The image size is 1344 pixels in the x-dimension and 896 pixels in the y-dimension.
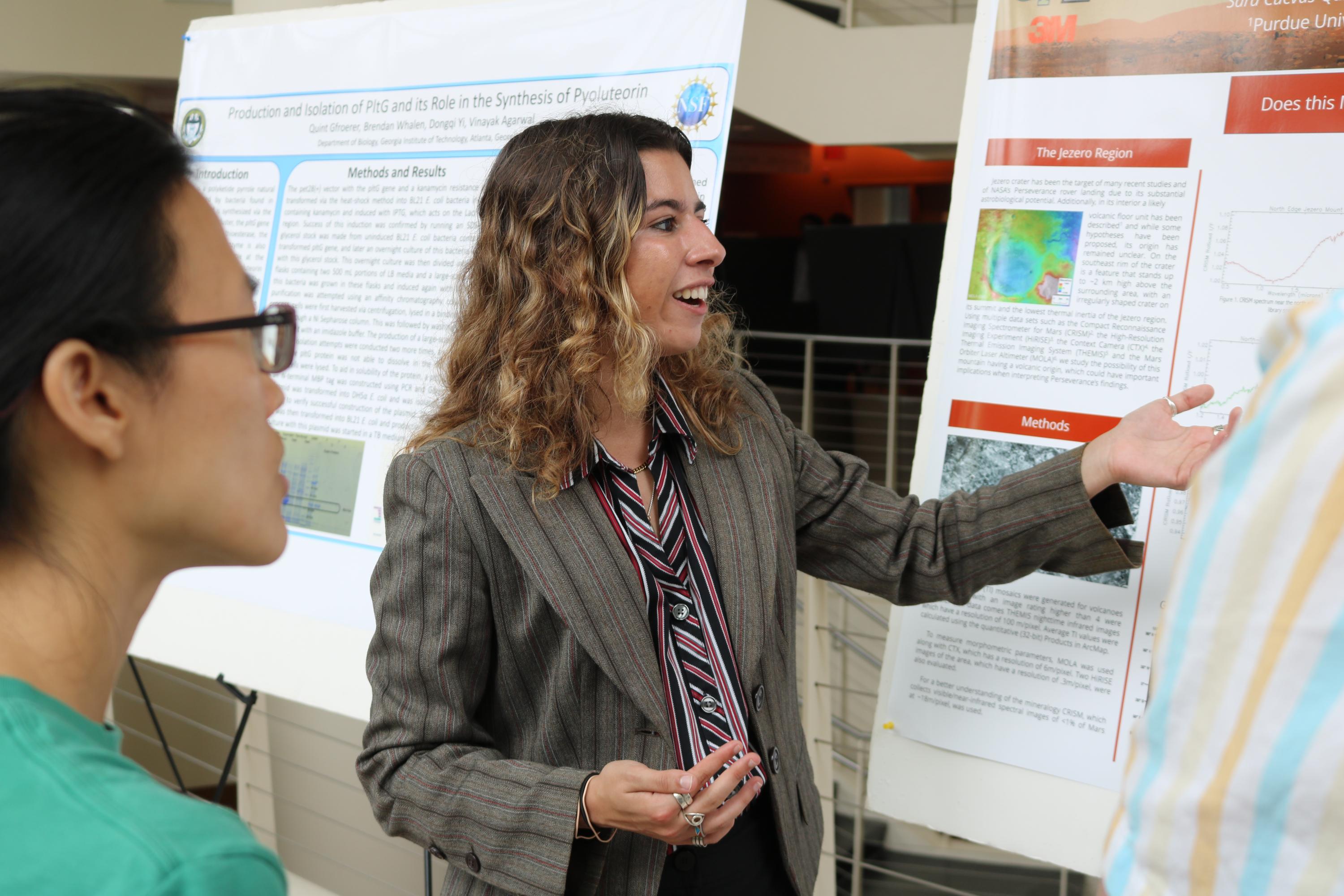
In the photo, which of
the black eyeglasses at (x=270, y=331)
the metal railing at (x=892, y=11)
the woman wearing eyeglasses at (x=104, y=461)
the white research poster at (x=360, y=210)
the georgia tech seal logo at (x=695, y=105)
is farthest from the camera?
the metal railing at (x=892, y=11)

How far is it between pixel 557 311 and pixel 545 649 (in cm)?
40

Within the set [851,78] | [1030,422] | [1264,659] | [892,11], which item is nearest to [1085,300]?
[1030,422]

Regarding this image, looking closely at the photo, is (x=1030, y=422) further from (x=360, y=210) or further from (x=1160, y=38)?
(x=360, y=210)

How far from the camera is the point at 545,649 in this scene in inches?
47.2

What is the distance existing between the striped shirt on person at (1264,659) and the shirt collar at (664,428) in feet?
2.79

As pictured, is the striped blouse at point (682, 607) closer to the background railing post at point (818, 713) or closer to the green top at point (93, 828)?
the green top at point (93, 828)

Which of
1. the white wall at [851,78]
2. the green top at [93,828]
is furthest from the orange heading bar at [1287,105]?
the white wall at [851,78]

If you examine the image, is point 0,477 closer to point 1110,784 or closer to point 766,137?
point 1110,784

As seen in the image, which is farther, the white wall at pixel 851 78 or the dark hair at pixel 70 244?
the white wall at pixel 851 78

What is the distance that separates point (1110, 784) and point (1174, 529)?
0.34m

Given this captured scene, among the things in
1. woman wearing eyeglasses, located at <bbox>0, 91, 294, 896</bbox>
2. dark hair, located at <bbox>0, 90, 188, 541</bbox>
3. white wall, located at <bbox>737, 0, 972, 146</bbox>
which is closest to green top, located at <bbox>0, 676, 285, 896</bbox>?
woman wearing eyeglasses, located at <bbox>0, 91, 294, 896</bbox>

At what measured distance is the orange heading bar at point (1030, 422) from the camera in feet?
4.57

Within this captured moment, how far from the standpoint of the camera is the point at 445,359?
1.39 metres

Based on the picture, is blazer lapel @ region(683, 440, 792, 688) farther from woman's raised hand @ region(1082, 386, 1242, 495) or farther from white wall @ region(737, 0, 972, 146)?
white wall @ region(737, 0, 972, 146)
